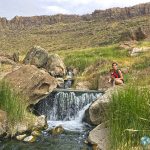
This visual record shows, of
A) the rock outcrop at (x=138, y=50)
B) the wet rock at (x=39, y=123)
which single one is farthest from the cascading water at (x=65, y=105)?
the rock outcrop at (x=138, y=50)

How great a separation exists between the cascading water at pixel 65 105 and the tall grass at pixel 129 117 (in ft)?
30.3

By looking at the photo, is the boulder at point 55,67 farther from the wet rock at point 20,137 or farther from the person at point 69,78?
the wet rock at point 20,137

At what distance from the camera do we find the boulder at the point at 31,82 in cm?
1965

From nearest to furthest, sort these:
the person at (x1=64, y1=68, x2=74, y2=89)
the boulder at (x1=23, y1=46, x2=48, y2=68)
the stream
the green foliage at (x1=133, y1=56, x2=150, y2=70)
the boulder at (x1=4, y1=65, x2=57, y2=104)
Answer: the stream < the boulder at (x1=4, y1=65, x2=57, y2=104) < the green foliage at (x1=133, y1=56, x2=150, y2=70) < the person at (x1=64, y1=68, x2=74, y2=89) < the boulder at (x1=23, y1=46, x2=48, y2=68)

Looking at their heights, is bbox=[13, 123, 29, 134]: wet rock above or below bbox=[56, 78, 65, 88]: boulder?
below

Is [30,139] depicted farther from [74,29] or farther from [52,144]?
[74,29]

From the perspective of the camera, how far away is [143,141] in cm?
729

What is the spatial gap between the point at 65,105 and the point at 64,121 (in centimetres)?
156

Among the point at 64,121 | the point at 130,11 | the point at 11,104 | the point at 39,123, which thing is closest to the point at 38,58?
the point at 64,121

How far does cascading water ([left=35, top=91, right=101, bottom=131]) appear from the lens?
2155 centimetres

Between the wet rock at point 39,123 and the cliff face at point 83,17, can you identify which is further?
the cliff face at point 83,17

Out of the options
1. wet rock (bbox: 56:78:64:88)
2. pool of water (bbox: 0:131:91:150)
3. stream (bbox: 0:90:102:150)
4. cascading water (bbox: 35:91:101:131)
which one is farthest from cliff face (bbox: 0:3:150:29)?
pool of water (bbox: 0:131:91:150)

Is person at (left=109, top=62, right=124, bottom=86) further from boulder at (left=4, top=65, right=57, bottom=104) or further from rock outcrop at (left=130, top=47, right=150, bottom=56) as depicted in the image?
rock outcrop at (left=130, top=47, right=150, bottom=56)

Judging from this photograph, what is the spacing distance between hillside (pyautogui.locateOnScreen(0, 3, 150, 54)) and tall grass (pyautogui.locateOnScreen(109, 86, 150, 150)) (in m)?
32.3
